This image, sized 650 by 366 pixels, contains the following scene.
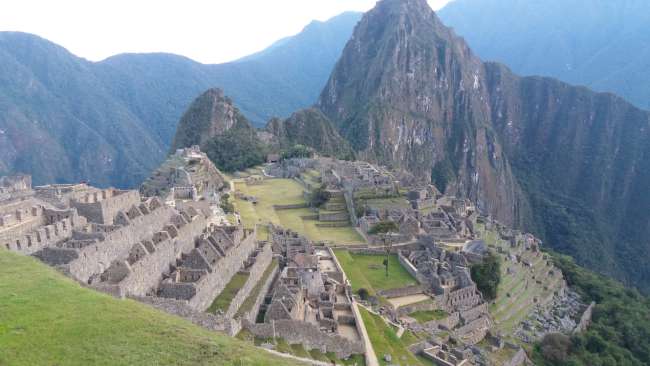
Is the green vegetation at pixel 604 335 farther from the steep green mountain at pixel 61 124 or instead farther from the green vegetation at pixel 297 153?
Result: the steep green mountain at pixel 61 124

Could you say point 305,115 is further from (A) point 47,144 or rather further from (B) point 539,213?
(B) point 539,213

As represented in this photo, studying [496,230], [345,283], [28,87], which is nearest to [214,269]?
[345,283]

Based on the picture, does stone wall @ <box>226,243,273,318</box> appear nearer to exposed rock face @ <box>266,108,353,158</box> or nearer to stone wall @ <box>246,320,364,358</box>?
stone wall @ <box>246,320,364,358</box>

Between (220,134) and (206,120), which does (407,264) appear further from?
(206,120)

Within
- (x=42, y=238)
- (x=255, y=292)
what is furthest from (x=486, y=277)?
(x=42, y=238)

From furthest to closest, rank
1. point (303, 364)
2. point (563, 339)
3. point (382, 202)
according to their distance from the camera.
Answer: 1. point (382, 202)
2. point (563, 339)
3. point (303, 364)

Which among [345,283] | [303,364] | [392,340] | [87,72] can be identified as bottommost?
[392,340]

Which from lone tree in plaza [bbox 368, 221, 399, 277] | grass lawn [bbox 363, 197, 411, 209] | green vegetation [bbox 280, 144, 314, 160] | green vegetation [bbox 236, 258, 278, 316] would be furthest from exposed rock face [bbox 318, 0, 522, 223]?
green vegetation [bbox 236, 258, 278, 316]
